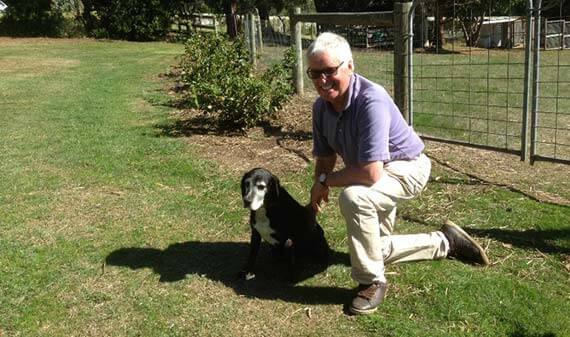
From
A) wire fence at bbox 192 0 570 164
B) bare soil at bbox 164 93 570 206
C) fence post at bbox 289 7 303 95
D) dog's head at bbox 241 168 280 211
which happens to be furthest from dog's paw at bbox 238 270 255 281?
fence post at bbox 289 7 303 95

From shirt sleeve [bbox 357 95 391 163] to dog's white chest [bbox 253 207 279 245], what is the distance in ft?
2.59

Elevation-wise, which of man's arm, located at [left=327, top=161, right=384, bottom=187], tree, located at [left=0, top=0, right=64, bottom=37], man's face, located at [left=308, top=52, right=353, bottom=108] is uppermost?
tree, located at [left=0, top=0, right=64, bottom=37]

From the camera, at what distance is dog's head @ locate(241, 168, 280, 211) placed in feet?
11.6

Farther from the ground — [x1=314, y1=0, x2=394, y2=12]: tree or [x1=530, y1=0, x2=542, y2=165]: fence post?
[x1=314, y1=0, x2=394, y2=12]: tree

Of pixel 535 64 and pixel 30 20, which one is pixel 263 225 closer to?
pixel 535 64

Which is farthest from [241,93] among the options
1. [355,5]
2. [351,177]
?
[355,5]

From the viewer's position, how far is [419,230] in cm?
467

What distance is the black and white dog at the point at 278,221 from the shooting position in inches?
141

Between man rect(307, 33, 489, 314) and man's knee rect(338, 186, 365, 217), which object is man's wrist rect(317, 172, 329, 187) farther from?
man's knee rect(338, 186, 365, 217)

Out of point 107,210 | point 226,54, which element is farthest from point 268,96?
point 107,210

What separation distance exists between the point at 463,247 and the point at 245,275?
59.6 inches

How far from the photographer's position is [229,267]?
4.19m

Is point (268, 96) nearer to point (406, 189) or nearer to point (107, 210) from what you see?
point (107, 210)

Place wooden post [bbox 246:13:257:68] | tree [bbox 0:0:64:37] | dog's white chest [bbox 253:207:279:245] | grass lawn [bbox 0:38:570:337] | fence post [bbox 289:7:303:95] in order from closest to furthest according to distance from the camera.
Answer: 1. grass lawn [bbox 0:38:570:337]
2. dog's white chest [bbox 253:207:279:245]
3. fence post [bbox 289:7:303:95]
4. wooden post [bbox 246:13:257:68]
5. tree [bbox 0:0:64:37]
